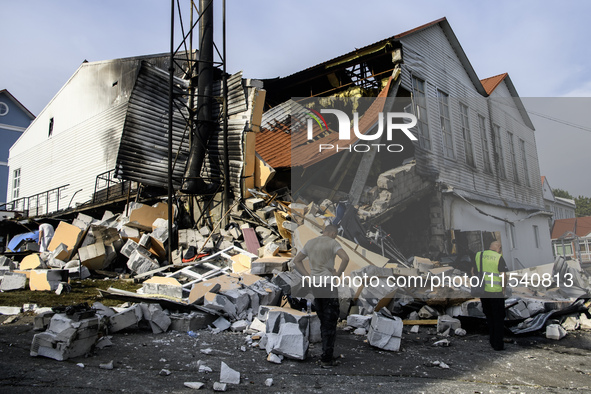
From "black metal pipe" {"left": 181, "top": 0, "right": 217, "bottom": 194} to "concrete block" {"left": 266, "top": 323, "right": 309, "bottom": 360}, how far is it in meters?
7.88

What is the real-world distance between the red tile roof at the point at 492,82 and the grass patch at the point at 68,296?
38.1ft

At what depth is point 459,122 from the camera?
1157cm

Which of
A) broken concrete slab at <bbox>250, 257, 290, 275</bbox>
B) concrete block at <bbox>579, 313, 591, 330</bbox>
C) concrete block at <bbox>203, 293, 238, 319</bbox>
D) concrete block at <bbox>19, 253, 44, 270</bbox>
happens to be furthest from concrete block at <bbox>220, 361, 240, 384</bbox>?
concrete block at <bbox>19, 253, 44, 270</bbox>

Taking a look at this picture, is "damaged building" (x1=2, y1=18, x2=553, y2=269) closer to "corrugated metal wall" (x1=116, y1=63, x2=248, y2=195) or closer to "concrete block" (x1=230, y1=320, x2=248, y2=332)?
"corrugated metal wall" (x1=116, y1=63, x2=248, y2=195)

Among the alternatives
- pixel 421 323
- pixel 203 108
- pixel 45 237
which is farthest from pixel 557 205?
pixel 45 237

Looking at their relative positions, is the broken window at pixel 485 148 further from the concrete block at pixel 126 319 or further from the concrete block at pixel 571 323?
the concrete block at pixel 126 319

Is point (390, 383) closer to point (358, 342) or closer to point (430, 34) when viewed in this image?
point (358, 342)

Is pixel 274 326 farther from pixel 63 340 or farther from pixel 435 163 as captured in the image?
pixel 435 163

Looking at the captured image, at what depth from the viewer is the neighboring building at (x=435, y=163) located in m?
9.16

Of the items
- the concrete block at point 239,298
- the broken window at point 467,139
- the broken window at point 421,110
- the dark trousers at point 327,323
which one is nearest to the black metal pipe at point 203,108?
the broken window at point 421,110

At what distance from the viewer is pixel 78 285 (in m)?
8.06

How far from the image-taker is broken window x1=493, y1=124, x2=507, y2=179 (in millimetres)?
10148

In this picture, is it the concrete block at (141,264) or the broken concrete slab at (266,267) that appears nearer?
the broken concrete slab at (266,267)

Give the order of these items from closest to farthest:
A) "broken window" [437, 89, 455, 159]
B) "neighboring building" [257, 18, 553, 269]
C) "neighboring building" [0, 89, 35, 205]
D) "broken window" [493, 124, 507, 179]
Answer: "neighboring building" [257, 18, 553, 269]
"broken window" [493, 124, 507, 179]
"broken window" [437, 89, 455, 159]
"neighboring building" [0, 89, 35, 205]
